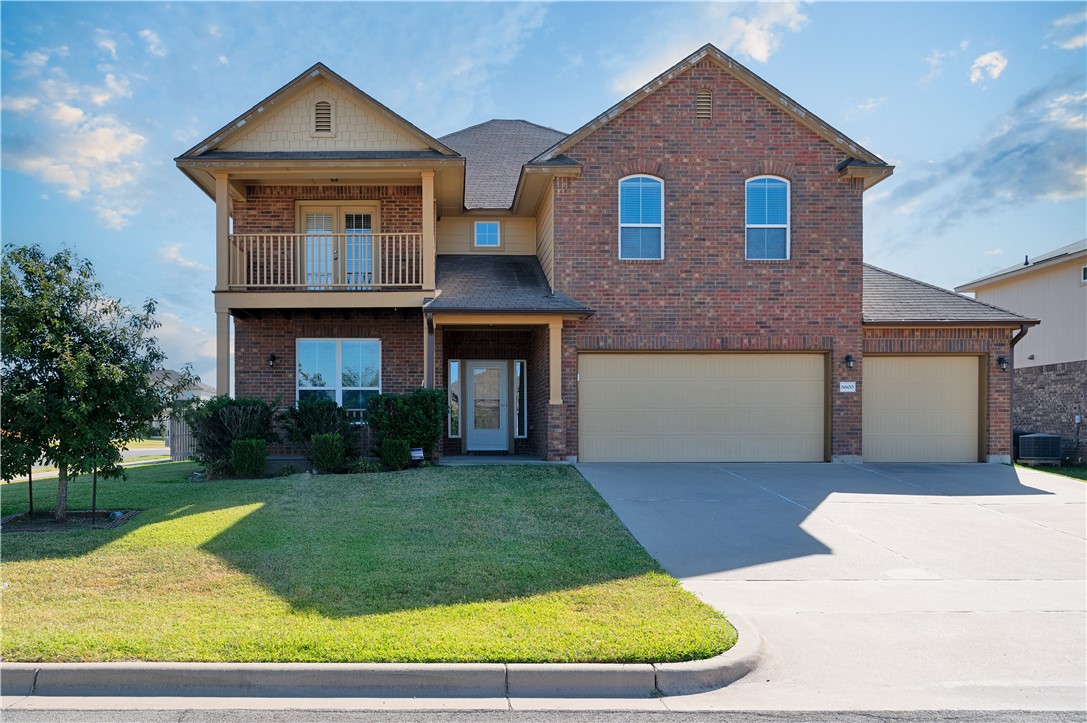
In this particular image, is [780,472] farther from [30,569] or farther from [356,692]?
[30,569]

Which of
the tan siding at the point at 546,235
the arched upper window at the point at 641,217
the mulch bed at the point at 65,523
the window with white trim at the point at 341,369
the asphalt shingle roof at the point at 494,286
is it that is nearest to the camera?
the mulch bed at the point at 65,523

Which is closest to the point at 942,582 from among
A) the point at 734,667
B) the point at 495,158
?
the point at 734,667

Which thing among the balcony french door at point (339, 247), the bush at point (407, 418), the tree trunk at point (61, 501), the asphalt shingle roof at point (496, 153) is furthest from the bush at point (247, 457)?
the asphalt shingle roof at point (496, 153)

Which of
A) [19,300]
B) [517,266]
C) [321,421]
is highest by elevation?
[517,266]

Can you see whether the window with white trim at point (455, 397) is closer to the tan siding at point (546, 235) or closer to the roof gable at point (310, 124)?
the tan siding at point (546, 235)

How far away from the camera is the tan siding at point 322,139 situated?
46.8 ft

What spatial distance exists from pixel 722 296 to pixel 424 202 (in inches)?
237

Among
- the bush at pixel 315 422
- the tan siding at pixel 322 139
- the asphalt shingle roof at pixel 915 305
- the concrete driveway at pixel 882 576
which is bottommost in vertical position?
the concrete driveway at pixel 882 576

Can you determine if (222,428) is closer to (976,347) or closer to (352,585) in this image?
(352,585)

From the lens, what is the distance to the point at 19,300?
28.7 ft

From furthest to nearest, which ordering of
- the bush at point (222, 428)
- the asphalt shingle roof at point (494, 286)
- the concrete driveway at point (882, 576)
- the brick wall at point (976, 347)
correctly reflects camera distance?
the brick wall at point (976, 347) → the asphalt shingle roof at point (494, 286) → the bush at point (222, 428) → the concrete driveway at point (882, 576)

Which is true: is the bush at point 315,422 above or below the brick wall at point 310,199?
below

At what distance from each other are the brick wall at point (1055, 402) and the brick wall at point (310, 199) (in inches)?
656

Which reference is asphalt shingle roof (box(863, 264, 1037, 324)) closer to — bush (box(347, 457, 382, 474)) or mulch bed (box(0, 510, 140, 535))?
bush (box(347, 457, 382, 474))
